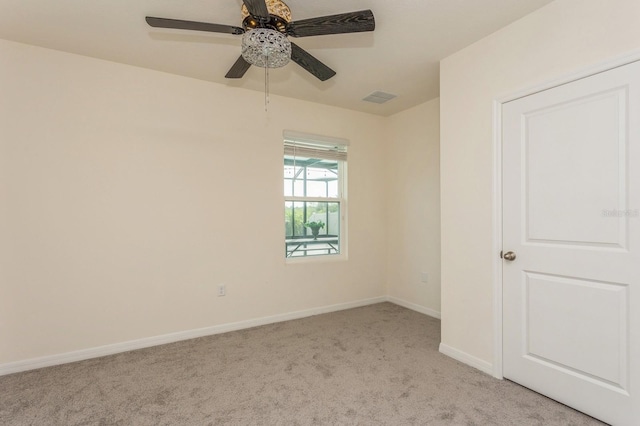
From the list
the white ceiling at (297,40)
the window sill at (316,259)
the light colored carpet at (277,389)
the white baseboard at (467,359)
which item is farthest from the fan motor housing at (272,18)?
Result: the white baseboard at (467,359)

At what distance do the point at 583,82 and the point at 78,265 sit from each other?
394 cm

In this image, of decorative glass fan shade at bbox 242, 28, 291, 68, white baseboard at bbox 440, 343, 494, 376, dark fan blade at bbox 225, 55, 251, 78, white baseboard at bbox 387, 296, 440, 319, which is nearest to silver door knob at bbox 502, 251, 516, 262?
white baseboard at bbox 440, 343, 494, 376

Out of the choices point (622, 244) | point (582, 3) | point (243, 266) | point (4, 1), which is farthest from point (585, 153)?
point (4, 1)

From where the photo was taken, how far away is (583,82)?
188 cm

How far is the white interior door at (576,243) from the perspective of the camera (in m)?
1.73

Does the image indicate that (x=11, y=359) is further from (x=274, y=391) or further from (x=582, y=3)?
(x=582, y=3)

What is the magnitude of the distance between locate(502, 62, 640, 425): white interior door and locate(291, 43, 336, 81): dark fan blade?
1.35 meters

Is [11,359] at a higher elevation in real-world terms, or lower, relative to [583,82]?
lower

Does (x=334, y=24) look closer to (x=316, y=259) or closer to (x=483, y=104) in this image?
(x=483, y=104)

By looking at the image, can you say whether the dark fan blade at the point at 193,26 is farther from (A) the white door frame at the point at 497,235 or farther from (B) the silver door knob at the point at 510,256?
(B) the silver door knob at the point at 510,256

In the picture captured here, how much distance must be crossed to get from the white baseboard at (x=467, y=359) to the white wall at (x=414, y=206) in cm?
99

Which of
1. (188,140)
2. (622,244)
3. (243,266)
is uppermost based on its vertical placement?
(188,140)

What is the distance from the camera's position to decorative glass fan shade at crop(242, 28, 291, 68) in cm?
173

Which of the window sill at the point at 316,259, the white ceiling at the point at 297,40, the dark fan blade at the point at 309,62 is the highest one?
the white ceiling at the point at 297,40
